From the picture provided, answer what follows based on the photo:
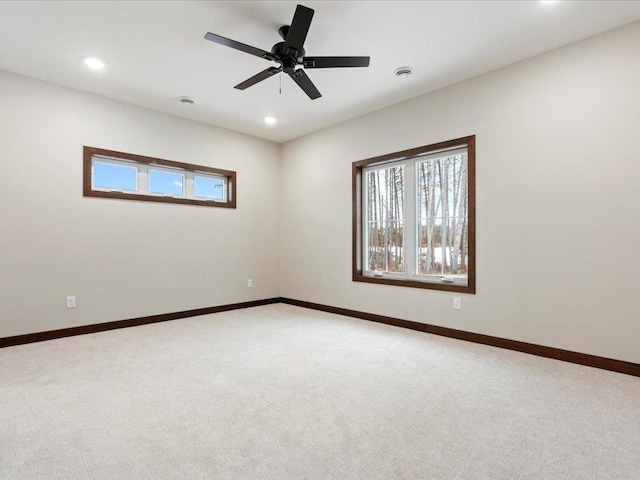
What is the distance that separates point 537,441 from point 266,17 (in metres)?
3.21

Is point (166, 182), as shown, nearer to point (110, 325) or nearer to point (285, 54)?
point (110, 325)

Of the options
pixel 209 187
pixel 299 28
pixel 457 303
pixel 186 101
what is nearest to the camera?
pixel 299 28

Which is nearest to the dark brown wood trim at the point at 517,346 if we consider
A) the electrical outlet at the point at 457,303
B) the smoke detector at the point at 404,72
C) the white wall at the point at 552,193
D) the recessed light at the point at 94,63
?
the white wall at the point at 552,193

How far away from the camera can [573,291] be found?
2961 mm

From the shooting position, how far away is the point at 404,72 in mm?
3459

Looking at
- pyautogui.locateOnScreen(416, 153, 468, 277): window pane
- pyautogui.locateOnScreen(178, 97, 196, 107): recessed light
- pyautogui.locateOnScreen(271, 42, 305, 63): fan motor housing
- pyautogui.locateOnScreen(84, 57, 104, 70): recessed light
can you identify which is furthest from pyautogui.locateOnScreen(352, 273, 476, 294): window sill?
pyautogui.locateOnScreen(84, 57, 104, 70): recessed light

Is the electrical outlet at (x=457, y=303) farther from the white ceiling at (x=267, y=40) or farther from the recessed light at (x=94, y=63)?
the recessed light at (x=94, y=63)

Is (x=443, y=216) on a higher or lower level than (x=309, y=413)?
higher

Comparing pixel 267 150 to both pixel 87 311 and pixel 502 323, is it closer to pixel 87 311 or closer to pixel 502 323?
pixel 87 311

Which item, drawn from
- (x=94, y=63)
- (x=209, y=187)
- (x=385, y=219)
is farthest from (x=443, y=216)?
(x=94, y=63)

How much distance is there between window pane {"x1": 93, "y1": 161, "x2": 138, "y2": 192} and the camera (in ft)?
13.6

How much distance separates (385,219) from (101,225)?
135 inches

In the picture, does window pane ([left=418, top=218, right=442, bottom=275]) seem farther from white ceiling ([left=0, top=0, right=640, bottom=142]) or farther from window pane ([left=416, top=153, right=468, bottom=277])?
white ceiling ([left=0, top=0, right=640, bottom=142])

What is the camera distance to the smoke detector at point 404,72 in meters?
3.41
